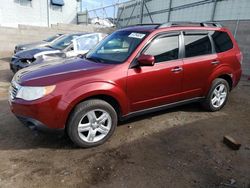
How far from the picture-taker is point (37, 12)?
21453 mm

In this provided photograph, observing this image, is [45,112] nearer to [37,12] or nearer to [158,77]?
[158,77]

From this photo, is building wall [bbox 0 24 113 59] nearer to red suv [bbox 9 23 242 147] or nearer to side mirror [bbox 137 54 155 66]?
red suv [bbox 9 23 242 147]

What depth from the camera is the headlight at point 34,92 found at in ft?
9.89


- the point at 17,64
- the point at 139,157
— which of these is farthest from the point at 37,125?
the point at 17,64

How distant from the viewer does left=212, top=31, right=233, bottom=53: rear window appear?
4612 mm

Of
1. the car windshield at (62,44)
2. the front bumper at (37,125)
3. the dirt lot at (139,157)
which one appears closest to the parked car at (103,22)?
the car windshield at (62,44)

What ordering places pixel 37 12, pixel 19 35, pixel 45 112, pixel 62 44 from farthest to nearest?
pixel 37 12 → pixel 19 35 → pixel 62 44 → pixel 45 112

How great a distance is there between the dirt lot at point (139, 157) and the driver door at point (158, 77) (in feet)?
1.81

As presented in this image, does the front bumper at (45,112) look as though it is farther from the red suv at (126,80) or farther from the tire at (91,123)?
the tire at (91,123)

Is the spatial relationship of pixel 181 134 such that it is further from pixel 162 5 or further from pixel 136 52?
pixel 162 5

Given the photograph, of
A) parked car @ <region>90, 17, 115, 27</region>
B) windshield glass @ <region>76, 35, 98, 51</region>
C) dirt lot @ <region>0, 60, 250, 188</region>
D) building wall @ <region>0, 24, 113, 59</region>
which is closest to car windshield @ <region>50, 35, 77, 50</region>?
windshield glass @ <region>76, 35, 98, 51</region>

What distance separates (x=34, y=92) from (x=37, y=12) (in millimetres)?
21201

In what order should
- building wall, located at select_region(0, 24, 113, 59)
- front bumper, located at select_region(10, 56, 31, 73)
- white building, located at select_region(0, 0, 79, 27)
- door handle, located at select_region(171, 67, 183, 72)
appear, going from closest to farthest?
door handle, located at select_region(171, 67, 183, 72) → front bumper, located at select_region(10, 56, 31, 73) → building wall, located at select_region(0, 24, 113, 59) → white building, located at select_region(0, 0, 79, 27)

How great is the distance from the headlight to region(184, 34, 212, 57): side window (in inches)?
100
